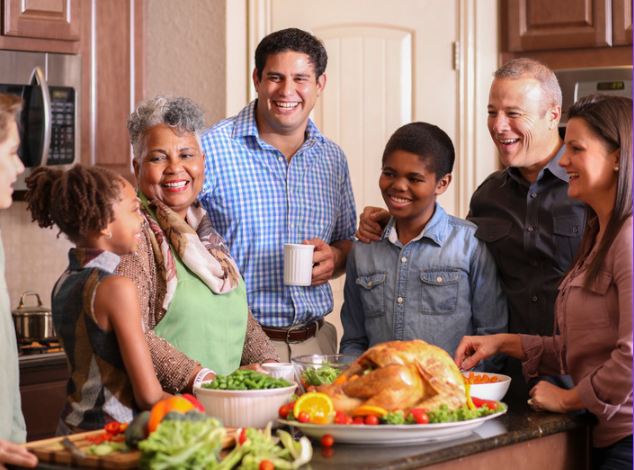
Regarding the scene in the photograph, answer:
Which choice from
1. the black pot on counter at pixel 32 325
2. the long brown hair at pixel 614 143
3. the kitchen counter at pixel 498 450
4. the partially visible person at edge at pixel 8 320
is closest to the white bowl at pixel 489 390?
the kitchen counter at pixel 498 450

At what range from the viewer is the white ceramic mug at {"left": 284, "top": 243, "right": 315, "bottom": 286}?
2322 millimetres

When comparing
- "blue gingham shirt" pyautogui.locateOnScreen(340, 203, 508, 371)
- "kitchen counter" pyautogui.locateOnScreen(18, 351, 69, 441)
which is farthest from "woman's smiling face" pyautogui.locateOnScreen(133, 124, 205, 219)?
"kitchen counter" pyautogui.locateOnScreen(18, 351, 69, 441)

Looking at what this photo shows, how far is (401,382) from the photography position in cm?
152

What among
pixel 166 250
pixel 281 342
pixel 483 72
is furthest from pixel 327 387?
pixel 483 72

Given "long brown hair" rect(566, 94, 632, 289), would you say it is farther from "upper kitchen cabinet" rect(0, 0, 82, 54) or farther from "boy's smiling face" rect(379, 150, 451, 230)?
"upper kitchen cabinet" rect(0, 0, 82, 54)

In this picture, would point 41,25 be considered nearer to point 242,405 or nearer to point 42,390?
point 42,390

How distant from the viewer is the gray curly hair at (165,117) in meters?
2.10

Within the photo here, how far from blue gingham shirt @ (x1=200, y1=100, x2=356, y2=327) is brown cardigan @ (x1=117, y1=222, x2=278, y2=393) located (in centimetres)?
60

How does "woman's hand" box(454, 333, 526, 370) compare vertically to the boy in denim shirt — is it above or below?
below

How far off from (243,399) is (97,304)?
34 cm

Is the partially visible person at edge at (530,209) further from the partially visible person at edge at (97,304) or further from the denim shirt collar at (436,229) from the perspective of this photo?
the partially visible person at edge at (97,304)

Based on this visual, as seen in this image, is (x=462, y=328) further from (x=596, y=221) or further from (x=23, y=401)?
(x=23, y=401)

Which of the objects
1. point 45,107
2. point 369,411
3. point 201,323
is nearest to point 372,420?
point 369,411

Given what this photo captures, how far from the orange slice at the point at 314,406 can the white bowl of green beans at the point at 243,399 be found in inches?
3.6
